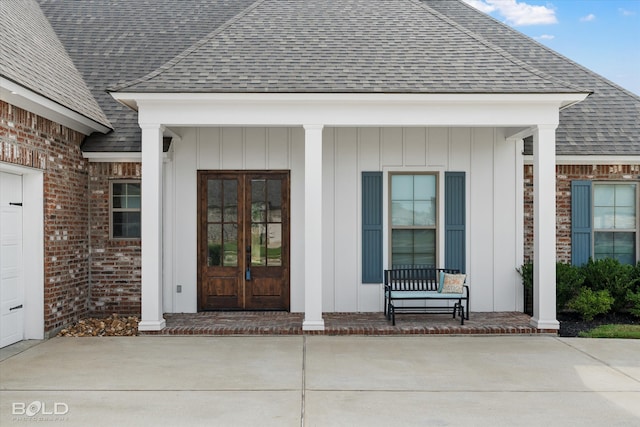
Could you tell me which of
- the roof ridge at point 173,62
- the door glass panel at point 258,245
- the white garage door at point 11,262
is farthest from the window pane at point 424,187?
the white garage door at point 11,262

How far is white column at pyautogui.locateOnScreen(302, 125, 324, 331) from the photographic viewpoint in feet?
31.5

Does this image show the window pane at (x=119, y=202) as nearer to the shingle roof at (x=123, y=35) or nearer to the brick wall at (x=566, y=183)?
the shingle roof at (x=123, y=35)

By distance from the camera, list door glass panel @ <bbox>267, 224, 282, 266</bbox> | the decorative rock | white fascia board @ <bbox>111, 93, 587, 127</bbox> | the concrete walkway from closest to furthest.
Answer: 1. the concrete walkway
2. white fascia board @ <bbox>111, 93, 587, 127</bbox>
3. the decorative rock
4. door glass panel @ <bbox>267, 224, 282, 266</bbox>

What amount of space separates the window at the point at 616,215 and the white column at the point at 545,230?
242cm

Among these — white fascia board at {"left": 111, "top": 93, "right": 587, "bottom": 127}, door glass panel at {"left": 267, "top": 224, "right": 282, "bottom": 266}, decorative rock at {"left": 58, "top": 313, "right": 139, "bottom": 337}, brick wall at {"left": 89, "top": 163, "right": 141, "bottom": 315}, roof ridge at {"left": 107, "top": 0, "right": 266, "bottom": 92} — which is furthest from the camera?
door glass panel at {"left": 267, "top": 224, "right": 282, "bottom": 266}

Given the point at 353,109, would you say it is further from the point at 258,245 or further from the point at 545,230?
the point at 545,230

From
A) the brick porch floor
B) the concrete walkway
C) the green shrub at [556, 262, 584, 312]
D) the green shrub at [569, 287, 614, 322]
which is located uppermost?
the green shrub at [556, 262, 584, 312]

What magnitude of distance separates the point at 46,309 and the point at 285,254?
3903 mm

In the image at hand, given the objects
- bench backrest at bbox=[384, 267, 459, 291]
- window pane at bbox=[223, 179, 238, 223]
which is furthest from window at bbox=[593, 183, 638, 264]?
window pane at bbox=[223, 179, 238, 223]

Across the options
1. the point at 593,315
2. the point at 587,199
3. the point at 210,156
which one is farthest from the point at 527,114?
the point at 210,156

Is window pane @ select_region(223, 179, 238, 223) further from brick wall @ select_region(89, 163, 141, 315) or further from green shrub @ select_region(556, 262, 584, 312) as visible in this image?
green shrub @ select_region(556, 262, 584, 312)

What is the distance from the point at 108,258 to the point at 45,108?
10.7 feet

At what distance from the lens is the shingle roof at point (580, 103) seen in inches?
448

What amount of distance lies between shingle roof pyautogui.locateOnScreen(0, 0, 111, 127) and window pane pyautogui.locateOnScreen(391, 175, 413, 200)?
5038 millimetres
